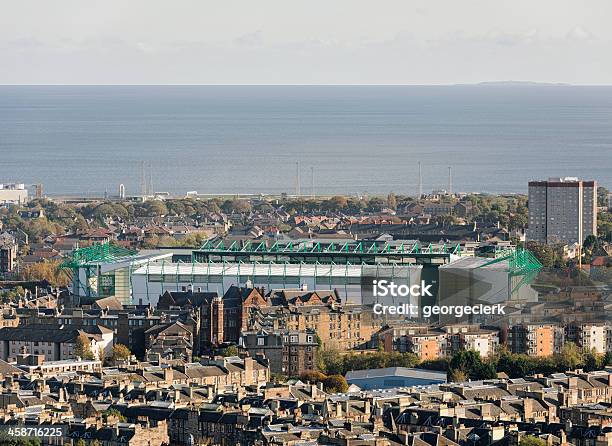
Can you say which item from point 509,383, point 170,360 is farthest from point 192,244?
point 509,383

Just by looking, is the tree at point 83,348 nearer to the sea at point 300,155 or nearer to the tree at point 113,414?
the tree at point 113,414

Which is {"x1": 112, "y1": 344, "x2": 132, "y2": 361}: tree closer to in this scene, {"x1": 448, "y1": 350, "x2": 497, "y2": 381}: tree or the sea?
{"x1": 448, "y1": 350, "x2": 497, "y2": 381}: tree

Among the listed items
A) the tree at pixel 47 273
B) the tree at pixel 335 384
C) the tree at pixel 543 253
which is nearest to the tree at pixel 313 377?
the tree at pixel 335 384

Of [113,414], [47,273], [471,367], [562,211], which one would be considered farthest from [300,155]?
[113,414]

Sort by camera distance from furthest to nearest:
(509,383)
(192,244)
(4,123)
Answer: (4,123), (192,244), (509,383)

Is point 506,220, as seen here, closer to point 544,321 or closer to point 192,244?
point 192,244

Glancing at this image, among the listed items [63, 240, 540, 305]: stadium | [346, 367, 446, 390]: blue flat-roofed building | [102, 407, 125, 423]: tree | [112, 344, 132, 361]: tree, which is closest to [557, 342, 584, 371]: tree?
[346, 367, 446, 390]: blue flat-roofed building
